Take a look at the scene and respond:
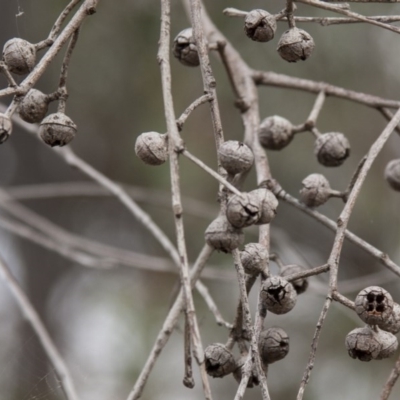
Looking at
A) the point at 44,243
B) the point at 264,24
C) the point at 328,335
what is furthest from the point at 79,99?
the point at 264,24

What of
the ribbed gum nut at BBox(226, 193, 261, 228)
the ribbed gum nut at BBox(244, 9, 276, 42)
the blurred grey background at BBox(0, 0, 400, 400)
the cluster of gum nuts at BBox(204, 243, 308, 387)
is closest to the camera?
the ribbed gum nut at BBox(226, 193, 261, 228)

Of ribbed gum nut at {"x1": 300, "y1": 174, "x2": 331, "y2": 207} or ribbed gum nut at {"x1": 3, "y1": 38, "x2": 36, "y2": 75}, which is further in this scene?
ribbed gum nut at {"x1": 300, "y1": 174, "x2": 331, "y2": 207}


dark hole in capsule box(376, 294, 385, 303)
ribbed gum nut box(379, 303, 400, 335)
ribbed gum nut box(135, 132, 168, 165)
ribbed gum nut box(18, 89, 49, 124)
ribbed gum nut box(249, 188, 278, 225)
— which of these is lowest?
ribbed gum nut box(379, 303, 400, 335)

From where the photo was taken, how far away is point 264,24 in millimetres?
1164

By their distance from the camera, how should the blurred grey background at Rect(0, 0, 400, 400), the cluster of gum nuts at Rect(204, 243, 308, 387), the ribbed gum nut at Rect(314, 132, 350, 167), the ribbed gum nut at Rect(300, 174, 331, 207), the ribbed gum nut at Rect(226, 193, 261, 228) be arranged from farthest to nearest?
1. the blurred grey background at Rect(0, 0, 400, 400)
2. the ribbed gum nut at Rect(314, 132, 350, 167)
3. the ribbed gum nut at Rect(300, 174, 331, 207)
4. the cluster of gum nuts at Rect(204, 243, 308, 387)
5. the ribbed gum nut at Rect(226, 193, 261, 228)

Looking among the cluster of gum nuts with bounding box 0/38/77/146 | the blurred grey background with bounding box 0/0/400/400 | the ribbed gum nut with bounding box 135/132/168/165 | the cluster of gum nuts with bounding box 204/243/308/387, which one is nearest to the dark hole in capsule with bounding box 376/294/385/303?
the cluster of gum nuts with bounding box 204/243/308/387

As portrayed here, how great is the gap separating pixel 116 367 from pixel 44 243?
1843mm

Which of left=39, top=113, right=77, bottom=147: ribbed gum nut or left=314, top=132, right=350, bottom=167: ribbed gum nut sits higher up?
left=314, top=132, right=350, bottom=167: ribbed gum nut

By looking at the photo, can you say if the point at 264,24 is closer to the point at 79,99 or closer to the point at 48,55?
the point at 48,55

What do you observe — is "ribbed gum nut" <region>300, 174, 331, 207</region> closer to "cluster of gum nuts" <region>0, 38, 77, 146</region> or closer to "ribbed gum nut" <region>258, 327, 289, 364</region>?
"ribbed gum nut" <region>258, 327, 289, 364</region>

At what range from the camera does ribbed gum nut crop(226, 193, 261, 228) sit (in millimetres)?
961

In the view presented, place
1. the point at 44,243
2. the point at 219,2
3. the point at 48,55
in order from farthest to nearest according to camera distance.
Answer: the point at 219,2 → the point at 44,243 → the point at 48,55

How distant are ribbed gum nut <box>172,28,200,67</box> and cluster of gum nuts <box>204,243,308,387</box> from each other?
0.56 metres

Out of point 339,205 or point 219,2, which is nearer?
point 219,2
